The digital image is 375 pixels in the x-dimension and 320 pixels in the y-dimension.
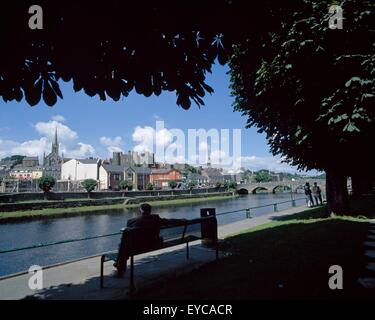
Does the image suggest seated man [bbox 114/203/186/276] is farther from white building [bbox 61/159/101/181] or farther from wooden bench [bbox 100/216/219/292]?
white building [bbox 61/159/101/181]

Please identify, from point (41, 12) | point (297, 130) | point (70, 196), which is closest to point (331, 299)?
point (41, 12)

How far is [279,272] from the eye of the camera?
19.8ft

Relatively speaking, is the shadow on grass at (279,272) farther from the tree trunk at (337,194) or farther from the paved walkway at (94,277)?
the tree trunk at (337,194)

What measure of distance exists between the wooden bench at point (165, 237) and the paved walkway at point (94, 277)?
0.29 metres

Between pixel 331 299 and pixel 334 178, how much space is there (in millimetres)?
11710

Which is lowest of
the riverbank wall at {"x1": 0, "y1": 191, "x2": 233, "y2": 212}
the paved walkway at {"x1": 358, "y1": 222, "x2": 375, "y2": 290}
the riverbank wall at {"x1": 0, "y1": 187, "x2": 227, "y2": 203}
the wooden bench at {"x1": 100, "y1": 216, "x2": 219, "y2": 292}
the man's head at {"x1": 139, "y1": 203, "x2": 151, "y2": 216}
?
the riverbank wall at {"x1": 0, "y1": 191, "x2": 233, "y2": 212}

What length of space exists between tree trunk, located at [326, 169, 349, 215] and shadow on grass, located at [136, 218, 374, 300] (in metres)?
5.63

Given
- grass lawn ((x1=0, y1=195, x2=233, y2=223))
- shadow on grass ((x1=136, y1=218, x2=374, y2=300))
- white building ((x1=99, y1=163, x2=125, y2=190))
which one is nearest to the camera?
shadow on grass ((x1=136, y1=218, x2=374, y2=300))

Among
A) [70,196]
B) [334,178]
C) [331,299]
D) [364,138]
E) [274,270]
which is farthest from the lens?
[70,196]

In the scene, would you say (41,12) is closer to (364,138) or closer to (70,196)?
(364,138)

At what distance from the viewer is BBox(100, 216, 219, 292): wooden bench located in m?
5.71

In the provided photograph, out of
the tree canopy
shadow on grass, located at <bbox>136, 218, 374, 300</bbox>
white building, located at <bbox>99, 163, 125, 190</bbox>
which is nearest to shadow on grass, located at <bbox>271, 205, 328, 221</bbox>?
shadow on grass, located at <bbox>136, 218, 374, 300</bbox>

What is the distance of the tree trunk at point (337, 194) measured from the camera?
14.8m

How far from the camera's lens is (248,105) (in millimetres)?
15602
